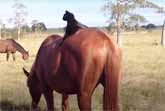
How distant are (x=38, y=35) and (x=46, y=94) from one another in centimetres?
7175

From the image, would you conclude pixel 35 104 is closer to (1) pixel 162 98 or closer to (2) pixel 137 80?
(1) pixel 162 98

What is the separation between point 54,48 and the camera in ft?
23.8

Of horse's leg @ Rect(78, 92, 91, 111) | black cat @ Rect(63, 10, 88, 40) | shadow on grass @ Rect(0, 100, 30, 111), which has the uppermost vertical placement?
black cat @ Rect(63, 10, 88, 40)

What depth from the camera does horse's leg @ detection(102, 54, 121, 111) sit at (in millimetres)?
6520

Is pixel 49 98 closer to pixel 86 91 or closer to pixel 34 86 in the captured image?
pixel 34 86

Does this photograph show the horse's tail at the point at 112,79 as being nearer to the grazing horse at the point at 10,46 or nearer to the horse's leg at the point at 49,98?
the horse's leg at the point at 49,98

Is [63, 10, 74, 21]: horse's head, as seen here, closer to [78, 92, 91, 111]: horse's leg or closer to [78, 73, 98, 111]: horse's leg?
[78, 73, 98, 111]: horse's leg

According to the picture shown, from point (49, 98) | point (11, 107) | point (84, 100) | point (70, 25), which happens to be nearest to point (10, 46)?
point (11, 107)

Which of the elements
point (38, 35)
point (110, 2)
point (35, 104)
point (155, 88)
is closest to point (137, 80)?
point (155, 88)

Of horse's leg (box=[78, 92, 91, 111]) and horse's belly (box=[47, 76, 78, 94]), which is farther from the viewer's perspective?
horse's belly (box=[47, 76, 78, 94])

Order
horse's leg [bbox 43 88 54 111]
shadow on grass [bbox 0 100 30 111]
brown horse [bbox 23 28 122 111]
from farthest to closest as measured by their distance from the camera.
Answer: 1. shadow on grass [bbox 0 100 30 111]
2. horse's leg [bbox 43 88 54 111]
3. brown horse [bbox 23 28 122 111]

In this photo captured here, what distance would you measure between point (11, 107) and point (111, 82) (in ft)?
10.8

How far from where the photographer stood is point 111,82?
21.8ft

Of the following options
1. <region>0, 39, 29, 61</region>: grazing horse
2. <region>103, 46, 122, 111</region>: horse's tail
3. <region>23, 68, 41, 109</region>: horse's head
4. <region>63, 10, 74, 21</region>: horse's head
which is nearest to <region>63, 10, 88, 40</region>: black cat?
<region>63, 10, 74, 21</region>: horse's head
